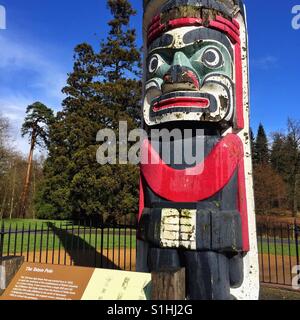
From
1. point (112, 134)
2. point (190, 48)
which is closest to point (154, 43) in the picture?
point (190, 48)

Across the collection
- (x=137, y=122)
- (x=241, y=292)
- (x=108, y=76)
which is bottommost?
(x=241, y=292)

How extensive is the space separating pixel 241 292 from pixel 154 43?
354 centimetres

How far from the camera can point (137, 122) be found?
2222cm

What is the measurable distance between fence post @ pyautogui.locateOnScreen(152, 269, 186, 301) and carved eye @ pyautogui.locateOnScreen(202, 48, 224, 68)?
271 centimetres

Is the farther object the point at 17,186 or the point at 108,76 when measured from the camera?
the point at 17,186

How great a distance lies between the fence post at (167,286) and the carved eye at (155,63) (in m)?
2.89

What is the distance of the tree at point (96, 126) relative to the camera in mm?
19453

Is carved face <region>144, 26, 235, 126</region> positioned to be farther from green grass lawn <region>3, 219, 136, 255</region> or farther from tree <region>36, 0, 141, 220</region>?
tree <region>36, 0, 141, 220</region>

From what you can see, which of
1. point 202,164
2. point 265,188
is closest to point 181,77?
point 202,164

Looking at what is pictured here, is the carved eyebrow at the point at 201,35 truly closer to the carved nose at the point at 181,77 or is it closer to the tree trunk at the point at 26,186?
the carved nose at the point at 181,77

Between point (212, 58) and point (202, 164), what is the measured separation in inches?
56.0

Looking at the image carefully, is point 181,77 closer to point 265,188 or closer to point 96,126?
point 96,126

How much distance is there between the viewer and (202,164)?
4.03 metres
